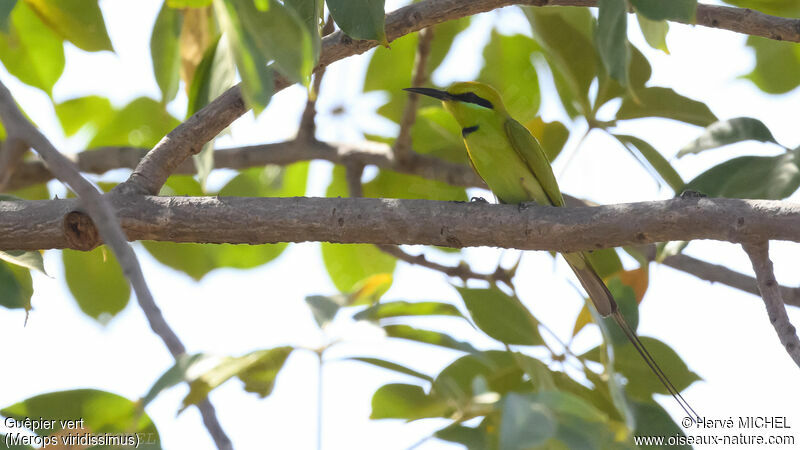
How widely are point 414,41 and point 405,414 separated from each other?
7.88 feet

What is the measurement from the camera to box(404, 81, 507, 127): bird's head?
3.38m

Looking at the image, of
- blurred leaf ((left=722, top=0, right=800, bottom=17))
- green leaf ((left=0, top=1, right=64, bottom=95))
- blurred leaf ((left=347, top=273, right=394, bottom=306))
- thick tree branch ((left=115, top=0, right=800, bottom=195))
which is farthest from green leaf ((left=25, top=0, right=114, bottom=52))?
blurred leaf ((left=722, top=0, right=800, bottom=17))

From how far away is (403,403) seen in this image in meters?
1.67

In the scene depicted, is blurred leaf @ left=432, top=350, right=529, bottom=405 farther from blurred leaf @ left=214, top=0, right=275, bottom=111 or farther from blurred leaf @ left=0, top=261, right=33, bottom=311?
blurred leaf @ left=0, top=261, right=33, bottom=311

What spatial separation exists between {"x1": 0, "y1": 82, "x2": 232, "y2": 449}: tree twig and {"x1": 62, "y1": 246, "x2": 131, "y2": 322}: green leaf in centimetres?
209

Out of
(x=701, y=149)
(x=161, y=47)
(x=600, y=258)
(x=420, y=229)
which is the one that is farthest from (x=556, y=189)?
(x=161, y=47)

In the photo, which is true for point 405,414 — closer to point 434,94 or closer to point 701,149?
point 701,149

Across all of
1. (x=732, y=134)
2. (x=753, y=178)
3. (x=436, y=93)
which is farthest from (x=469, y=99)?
(x=753, y=178)

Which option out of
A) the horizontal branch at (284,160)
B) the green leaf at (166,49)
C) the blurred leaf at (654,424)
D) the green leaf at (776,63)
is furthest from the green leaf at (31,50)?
the green leaf at (776,63)

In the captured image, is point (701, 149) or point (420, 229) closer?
point (420, 229)

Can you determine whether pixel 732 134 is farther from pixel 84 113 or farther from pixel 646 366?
pixel 84 113

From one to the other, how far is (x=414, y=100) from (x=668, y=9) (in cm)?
190

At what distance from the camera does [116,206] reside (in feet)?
6.39

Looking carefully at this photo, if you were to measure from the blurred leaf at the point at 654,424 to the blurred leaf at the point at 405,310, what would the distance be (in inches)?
20.8
